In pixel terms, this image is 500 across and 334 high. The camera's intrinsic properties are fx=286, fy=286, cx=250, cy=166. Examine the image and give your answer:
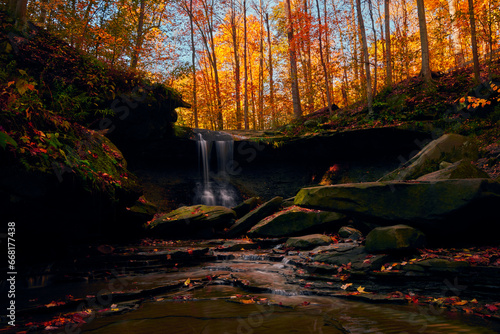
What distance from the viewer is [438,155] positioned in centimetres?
847

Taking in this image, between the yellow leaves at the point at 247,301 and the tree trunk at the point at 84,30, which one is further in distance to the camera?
the tree trunk at the point at 84,30

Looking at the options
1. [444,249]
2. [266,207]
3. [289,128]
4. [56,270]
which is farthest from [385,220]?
[289,128]

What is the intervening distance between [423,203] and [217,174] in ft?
41.7

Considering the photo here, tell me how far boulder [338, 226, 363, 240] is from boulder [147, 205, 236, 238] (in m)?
4.40

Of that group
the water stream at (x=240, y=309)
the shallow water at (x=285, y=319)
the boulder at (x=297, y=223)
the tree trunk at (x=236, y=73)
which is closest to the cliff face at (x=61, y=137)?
the water stream at (x=240, y=309)

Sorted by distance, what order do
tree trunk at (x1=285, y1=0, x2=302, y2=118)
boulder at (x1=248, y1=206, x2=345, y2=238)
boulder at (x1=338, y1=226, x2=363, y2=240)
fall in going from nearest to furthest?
boulder at (x1=338, y1=226, x2=363, y2=240) < boulder at (x1=248, y1=206, x2=345, y2=238) < tree trunk at (x1=285, y1=0, x2=302, y2=118)

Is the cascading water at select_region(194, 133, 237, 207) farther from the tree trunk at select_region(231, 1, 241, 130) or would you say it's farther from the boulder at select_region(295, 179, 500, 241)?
the boulder at select_region(295, 179, 500, 241)

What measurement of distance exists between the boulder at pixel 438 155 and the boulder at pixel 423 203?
128 inches

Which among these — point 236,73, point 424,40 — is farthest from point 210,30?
point 424,40

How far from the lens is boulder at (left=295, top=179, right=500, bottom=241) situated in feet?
15.8

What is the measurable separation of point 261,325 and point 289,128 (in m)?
14.7

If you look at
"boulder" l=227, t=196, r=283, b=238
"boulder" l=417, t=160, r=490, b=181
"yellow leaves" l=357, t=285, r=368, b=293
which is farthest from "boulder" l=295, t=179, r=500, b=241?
"boulder" l=227, t=196, r=283, b=238

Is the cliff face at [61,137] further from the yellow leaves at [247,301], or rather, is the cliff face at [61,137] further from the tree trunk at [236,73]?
the tree trunk at [236,73]

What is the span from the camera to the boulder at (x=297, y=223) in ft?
26.1
